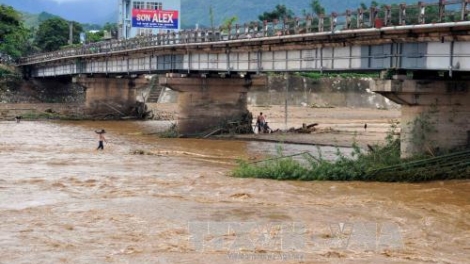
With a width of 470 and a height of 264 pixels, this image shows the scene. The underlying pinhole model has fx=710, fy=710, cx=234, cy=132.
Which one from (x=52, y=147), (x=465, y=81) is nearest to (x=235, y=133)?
(x=52, y=147)

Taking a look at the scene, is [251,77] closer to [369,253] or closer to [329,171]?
[329,171]

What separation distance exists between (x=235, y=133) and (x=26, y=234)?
30651mm

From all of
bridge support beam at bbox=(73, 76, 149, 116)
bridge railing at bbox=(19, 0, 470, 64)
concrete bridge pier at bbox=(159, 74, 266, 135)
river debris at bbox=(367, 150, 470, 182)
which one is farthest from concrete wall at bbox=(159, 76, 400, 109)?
river debris at bbox=(367, 150, 470, 182)

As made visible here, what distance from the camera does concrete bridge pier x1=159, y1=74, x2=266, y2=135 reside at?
46500 millimetres

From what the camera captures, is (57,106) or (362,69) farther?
(57,106)

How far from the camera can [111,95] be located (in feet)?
228

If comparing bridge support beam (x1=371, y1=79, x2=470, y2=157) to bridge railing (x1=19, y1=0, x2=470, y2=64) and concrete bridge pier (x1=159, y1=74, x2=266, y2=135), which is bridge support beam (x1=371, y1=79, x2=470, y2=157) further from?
concrete bridge pier (x1=159, y1=74, x2=266, y2=135)

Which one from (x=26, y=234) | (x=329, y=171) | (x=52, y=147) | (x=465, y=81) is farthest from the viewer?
(x=52, y=147)

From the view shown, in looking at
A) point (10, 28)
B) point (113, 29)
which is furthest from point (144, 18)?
point (113, 29)

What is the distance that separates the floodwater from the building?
89.3m

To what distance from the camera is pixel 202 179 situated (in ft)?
81.5

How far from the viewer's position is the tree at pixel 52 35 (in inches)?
4375

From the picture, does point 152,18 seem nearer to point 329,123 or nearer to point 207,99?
point 329,123

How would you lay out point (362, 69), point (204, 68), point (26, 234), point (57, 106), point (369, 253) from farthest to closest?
point (57, 106) < point (204, 68) < point (362, 69) < point (26, 234) < point (369, 253)
